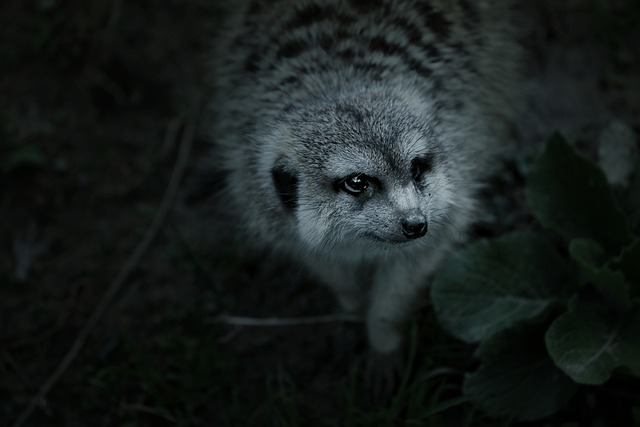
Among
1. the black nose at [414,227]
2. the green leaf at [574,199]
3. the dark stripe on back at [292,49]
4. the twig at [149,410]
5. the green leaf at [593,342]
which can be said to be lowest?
the twig at [149,410]

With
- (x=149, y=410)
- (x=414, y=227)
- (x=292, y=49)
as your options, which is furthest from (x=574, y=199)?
(x=149, y=410)

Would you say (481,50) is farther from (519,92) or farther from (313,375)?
(313,375)

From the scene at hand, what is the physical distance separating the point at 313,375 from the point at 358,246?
2.66ft

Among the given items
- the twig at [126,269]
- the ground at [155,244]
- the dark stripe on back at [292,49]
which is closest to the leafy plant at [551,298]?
the ground at [155,244]

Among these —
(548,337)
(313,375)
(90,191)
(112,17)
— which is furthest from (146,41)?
(548,337)

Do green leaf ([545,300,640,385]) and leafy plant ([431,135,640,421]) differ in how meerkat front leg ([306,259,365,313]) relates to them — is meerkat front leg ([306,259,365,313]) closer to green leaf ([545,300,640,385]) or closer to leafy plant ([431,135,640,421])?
leafy plant ([431,135,640,421])

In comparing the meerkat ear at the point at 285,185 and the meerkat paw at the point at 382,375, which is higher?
the meerkat ear at the point at 285,185

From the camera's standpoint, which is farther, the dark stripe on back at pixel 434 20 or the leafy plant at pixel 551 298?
the dark stripe on back at pixel 434 20

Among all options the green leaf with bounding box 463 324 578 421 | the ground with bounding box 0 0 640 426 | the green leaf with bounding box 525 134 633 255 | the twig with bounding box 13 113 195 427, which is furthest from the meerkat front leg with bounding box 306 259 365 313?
the twig with bounding box 13 113 195 427

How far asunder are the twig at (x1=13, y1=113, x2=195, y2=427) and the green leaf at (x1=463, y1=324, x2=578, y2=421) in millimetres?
1762

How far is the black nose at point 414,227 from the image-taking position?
2455 millimetres

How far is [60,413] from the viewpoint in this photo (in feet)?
10.9

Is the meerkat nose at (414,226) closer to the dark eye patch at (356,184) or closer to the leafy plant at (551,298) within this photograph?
the dark eye patch at (356,184)

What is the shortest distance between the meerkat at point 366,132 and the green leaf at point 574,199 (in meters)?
0.26
